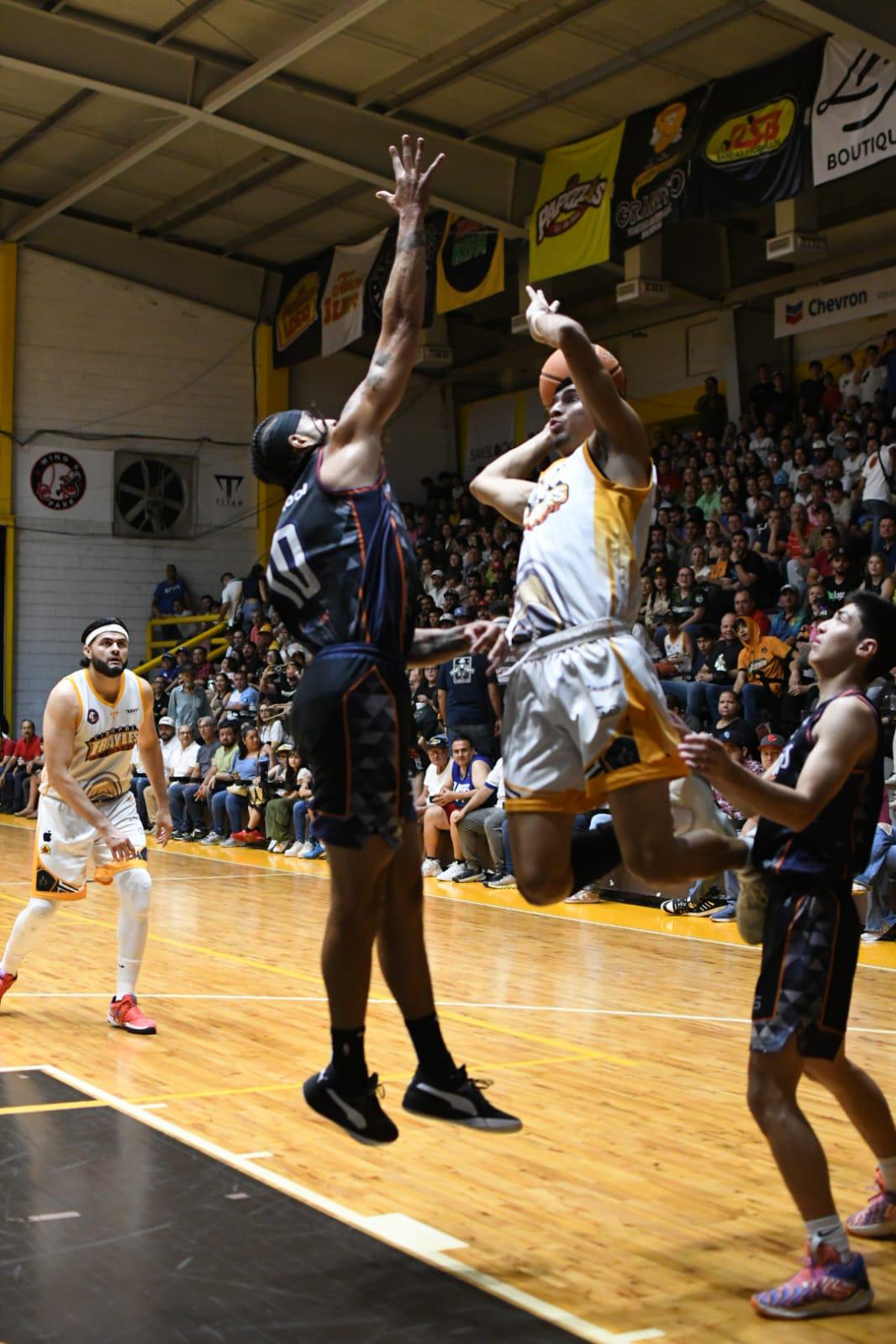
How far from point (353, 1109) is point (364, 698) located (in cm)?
104

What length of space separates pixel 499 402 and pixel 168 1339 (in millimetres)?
21743

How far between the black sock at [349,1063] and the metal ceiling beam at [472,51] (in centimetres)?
1306

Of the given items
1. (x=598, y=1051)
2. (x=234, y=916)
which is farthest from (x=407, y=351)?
(x=234, y=916)

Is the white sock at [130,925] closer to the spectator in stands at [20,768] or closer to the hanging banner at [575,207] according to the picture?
the hanging banner at [575,207]

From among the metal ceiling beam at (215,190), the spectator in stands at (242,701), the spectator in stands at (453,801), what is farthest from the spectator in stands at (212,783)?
the metal ceiling beam at (215,190)

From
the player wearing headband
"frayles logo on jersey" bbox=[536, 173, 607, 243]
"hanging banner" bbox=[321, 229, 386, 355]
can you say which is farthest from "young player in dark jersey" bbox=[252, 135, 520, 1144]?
"hanging banner" bbox=[321, 229, 386, 355]

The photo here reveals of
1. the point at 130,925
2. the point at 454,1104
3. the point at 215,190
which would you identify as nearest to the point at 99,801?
the point at 130,925

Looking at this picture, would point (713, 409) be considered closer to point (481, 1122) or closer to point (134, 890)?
point (134, 890)

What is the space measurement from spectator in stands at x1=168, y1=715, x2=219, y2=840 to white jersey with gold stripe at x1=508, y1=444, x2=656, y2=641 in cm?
1319

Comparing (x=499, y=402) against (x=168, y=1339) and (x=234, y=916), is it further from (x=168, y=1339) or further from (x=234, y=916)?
(x=168, y=1339)

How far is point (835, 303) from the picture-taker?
1816 centimetres

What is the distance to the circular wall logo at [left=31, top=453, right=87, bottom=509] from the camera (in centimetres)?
2302

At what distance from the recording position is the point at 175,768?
17.5 m

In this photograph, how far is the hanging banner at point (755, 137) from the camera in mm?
13875
